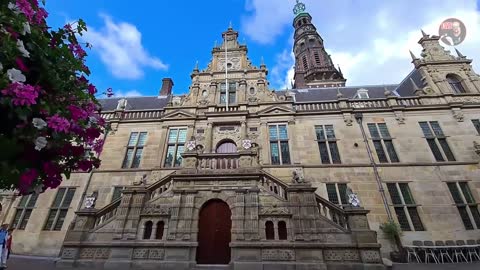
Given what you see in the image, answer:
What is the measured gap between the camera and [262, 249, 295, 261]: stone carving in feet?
27.7

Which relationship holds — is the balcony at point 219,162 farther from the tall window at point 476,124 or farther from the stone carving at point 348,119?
the tall window at point 476,124

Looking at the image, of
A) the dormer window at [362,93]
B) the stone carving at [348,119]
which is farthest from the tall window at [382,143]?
the dormer window at [362,93]

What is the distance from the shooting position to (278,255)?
8523 millimetres

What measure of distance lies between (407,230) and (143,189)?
12.3 m

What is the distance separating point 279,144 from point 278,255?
7.11 m

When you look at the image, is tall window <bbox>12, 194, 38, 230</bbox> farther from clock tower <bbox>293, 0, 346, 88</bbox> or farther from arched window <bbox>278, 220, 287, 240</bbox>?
clock tower <bbox>293, 0, 346, 88</bbox>

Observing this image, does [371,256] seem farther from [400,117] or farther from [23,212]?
[23,212]

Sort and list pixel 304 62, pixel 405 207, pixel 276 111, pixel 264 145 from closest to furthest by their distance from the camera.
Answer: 1. pixel 405 207
2. pixel 264 145
3. pixel 276 111
4. pixel 304 62

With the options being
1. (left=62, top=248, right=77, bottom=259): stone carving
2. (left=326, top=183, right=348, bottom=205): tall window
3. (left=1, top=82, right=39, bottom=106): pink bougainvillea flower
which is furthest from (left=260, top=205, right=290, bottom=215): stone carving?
(left=1, top=82, right=39, bottom=106): pink bougainvillea flower

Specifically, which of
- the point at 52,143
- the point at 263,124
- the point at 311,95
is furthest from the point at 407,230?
the point at 52,143

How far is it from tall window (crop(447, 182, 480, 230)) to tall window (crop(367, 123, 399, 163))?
9.43 ft

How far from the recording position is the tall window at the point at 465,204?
11445 mm

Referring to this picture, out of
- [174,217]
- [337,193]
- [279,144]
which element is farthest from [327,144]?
[174,217]

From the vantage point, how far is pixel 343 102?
15.5 meters
